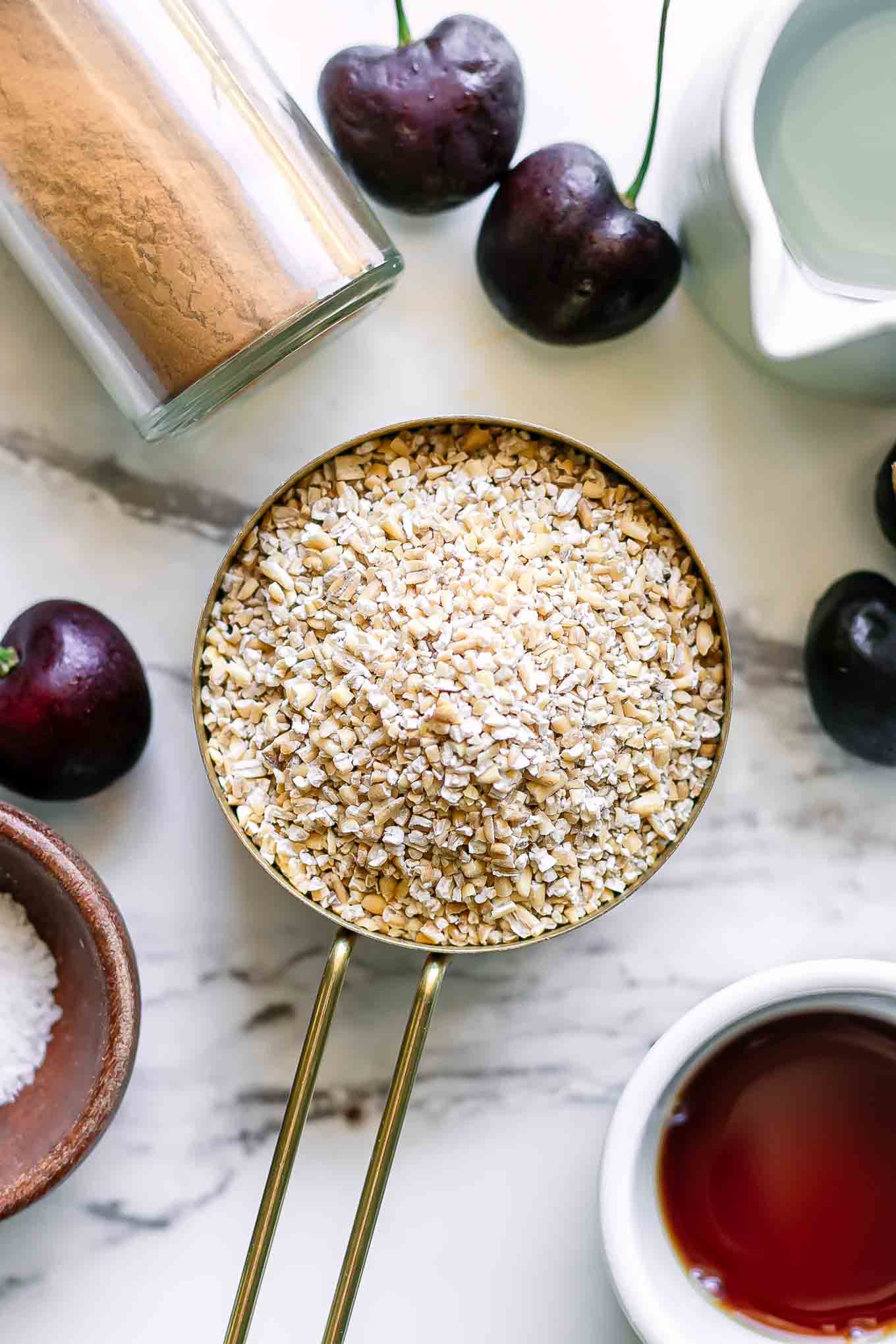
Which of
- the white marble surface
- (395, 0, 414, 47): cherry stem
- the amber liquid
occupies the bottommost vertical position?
the amber liquid

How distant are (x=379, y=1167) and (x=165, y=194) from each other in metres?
0.56

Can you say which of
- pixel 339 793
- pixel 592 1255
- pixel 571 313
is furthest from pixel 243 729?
pixel 592 1255

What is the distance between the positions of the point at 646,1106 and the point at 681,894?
16 centimetres

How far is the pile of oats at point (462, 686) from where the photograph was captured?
74 cm

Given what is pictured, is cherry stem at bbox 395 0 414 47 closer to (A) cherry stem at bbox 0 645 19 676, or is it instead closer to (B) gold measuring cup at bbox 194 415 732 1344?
(B) gold measuring cup at bbox 194 415 732 1344

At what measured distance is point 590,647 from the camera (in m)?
0.76

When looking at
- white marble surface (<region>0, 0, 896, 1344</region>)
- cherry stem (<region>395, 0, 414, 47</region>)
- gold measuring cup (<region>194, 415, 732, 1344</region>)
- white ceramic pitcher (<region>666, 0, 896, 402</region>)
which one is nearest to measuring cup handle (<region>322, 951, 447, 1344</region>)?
gold measuring cup (<region>194, 415, 732, 1344</region>)

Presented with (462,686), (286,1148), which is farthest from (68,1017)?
(462,686)

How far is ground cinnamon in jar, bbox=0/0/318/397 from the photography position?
67 centimetres

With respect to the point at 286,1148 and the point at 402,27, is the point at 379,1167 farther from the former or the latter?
the point at 402,27

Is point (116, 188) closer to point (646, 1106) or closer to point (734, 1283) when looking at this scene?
point (646, 1106)

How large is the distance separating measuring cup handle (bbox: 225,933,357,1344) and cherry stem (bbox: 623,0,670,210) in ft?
1.65

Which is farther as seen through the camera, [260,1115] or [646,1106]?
[260,1115]

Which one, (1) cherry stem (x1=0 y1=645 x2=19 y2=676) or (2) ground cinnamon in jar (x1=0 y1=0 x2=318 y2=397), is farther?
(1) cherry stem (x1=0 y1=645 x2=19 y2=676)
